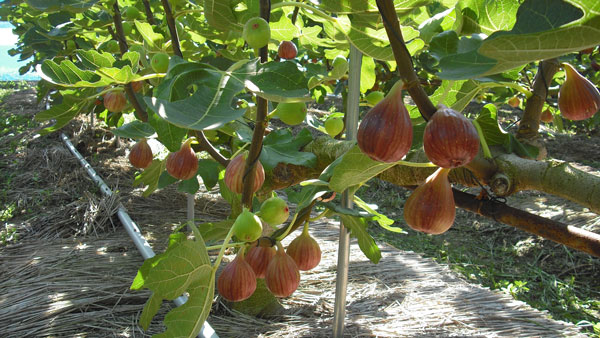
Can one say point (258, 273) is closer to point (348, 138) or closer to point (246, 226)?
point (246, 226)

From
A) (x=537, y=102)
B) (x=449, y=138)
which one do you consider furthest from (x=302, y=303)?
(x=449, y=138)

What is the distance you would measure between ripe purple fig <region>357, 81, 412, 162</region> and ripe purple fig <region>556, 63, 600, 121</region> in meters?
0.32

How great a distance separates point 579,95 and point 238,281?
2.08 ft

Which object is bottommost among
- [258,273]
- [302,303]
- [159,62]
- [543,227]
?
[302,303]

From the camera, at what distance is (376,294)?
6.91ft

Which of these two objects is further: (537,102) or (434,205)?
(537,102)

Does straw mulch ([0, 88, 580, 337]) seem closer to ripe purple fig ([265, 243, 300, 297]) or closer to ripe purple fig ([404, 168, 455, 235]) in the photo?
ripe purple fig ([265, 243, 300, 297])

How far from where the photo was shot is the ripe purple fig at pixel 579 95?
630 mm

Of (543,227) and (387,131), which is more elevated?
(387,131)

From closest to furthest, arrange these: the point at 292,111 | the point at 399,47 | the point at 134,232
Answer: the point at 399,47
the point at 292,111
the point at 134,232

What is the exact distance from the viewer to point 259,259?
2.89 feet

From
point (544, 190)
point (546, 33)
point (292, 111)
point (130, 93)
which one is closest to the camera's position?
point (546, 33)

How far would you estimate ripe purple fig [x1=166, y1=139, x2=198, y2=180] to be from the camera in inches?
45.3

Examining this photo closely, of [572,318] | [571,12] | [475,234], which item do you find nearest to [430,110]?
[571,12]
